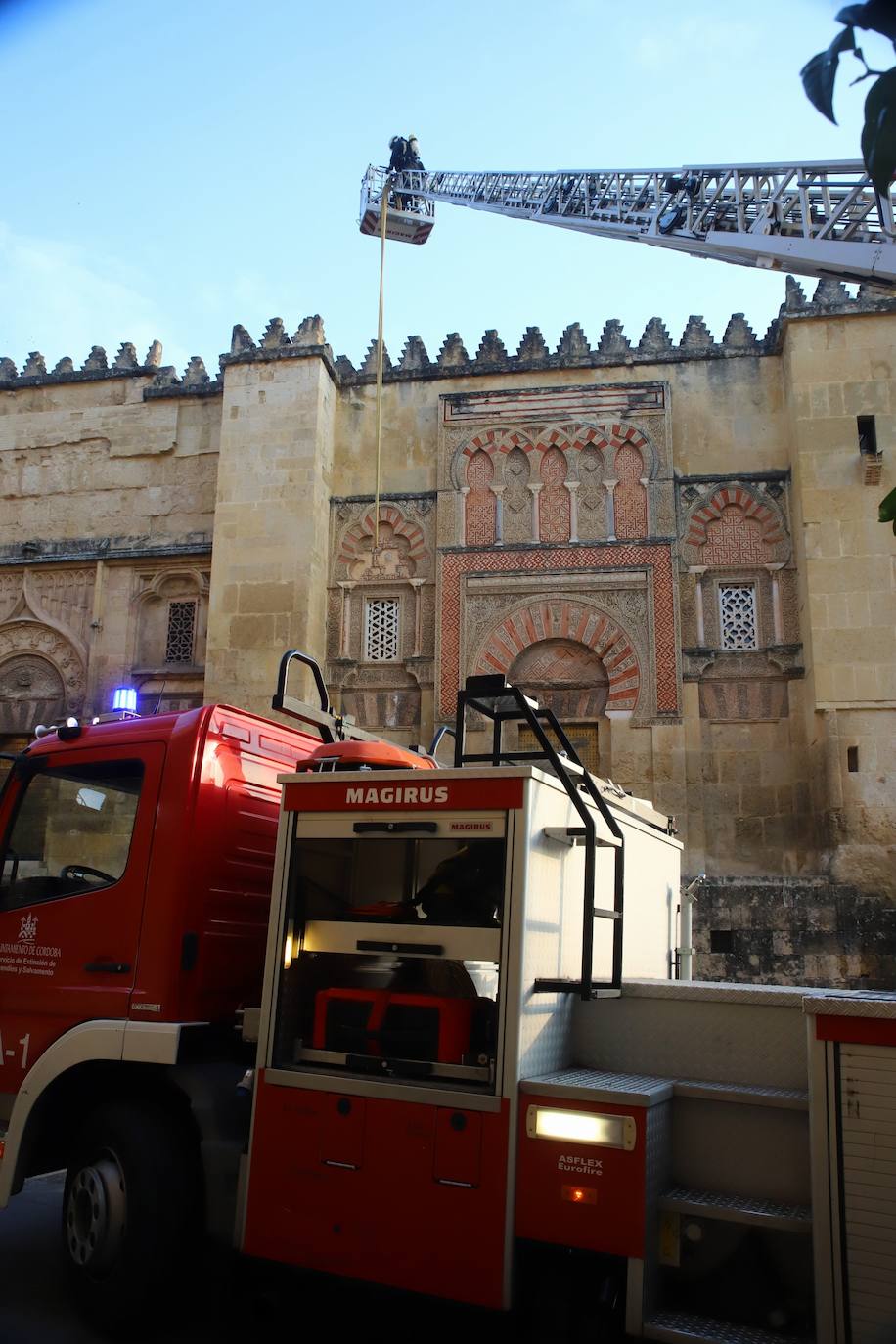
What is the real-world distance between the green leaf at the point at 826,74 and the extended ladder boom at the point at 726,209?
682 cm

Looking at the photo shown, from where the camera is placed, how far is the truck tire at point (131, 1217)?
3904 millimetres

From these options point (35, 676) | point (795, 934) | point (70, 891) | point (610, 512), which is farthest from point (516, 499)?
point (70, 891)

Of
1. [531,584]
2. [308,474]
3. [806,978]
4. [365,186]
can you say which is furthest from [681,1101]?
[365,186]

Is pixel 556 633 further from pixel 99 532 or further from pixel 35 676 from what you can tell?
pixel 35 676

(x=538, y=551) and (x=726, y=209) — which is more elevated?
(x=726, y=209)

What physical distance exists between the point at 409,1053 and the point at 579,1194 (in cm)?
74

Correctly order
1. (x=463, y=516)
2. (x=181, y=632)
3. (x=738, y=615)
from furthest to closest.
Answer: (x=181, y=632) < (x=463, y=516) < (x=738, y=615)

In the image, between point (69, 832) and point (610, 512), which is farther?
point (610, 512)

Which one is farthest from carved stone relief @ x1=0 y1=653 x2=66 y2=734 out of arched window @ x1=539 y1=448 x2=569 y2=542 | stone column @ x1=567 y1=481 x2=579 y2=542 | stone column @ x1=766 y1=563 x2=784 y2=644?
stone column @ x1=766 y1=563 x2=784 y2=644

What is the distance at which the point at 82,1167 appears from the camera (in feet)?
13.8

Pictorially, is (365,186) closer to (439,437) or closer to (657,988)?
(439,437)

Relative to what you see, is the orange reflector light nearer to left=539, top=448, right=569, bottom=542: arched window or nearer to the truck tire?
the truck tire

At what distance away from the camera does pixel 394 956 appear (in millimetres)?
3768

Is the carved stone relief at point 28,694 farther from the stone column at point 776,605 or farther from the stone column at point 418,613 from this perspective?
the stone column at point 776,605
